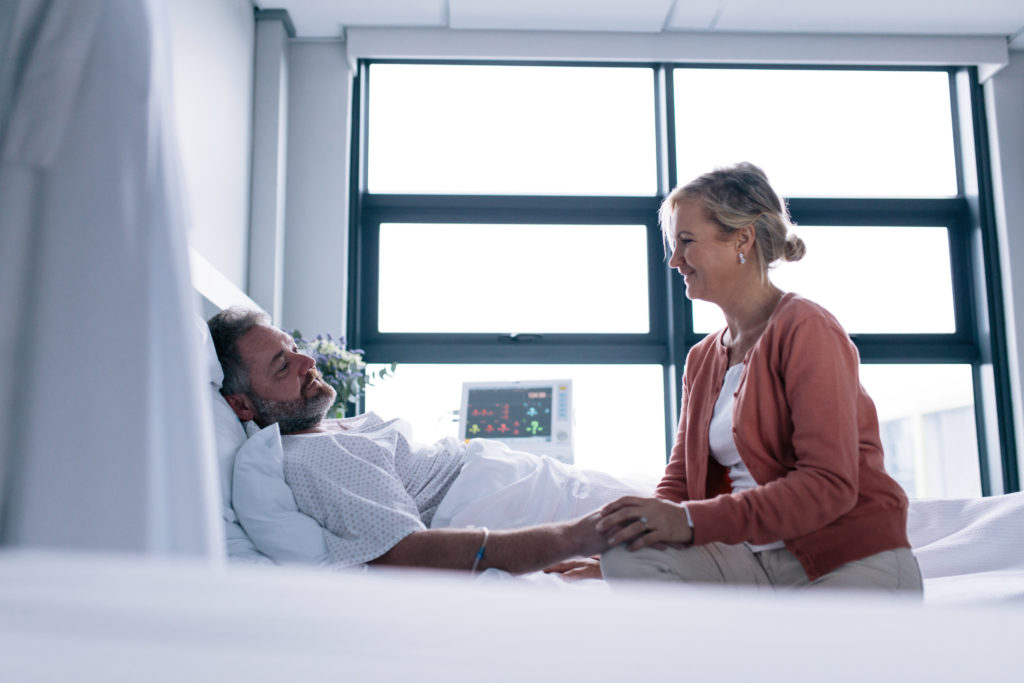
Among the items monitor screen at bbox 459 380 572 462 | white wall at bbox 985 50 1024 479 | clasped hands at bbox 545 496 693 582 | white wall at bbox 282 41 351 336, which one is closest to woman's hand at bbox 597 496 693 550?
clasped hands at bbox 545 496 693 582

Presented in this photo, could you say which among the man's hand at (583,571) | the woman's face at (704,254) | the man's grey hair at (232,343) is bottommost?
the man's hand at (583,571)

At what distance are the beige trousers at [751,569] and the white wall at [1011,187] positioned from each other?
2.95m

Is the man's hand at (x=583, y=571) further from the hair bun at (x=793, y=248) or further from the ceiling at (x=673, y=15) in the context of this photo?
the ceiling at (x=673, y=15)

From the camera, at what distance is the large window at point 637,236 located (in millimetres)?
3795

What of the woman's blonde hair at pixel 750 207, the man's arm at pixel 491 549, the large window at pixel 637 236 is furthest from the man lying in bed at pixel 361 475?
the large window at pixel 637 236

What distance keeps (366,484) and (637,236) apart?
103 inches

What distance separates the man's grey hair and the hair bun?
1243 mm

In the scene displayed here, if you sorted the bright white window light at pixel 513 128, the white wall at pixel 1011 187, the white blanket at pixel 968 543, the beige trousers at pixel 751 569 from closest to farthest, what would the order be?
the beige trousers at pixel 751 569 → the white blanket at pixel 968 543 → the white wall at pixel 1011 187 → the bright white window light at pixel 513 128

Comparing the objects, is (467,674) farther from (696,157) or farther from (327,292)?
(696,157)

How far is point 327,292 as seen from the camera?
12.0 ft

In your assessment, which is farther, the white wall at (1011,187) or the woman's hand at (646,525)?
the white wall at (1011,187)

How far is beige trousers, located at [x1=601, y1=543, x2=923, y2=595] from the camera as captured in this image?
4.09ft

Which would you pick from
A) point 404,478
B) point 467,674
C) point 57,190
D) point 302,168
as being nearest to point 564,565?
point 404,478

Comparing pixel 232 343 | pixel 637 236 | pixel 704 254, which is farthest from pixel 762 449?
pixel 637 236
